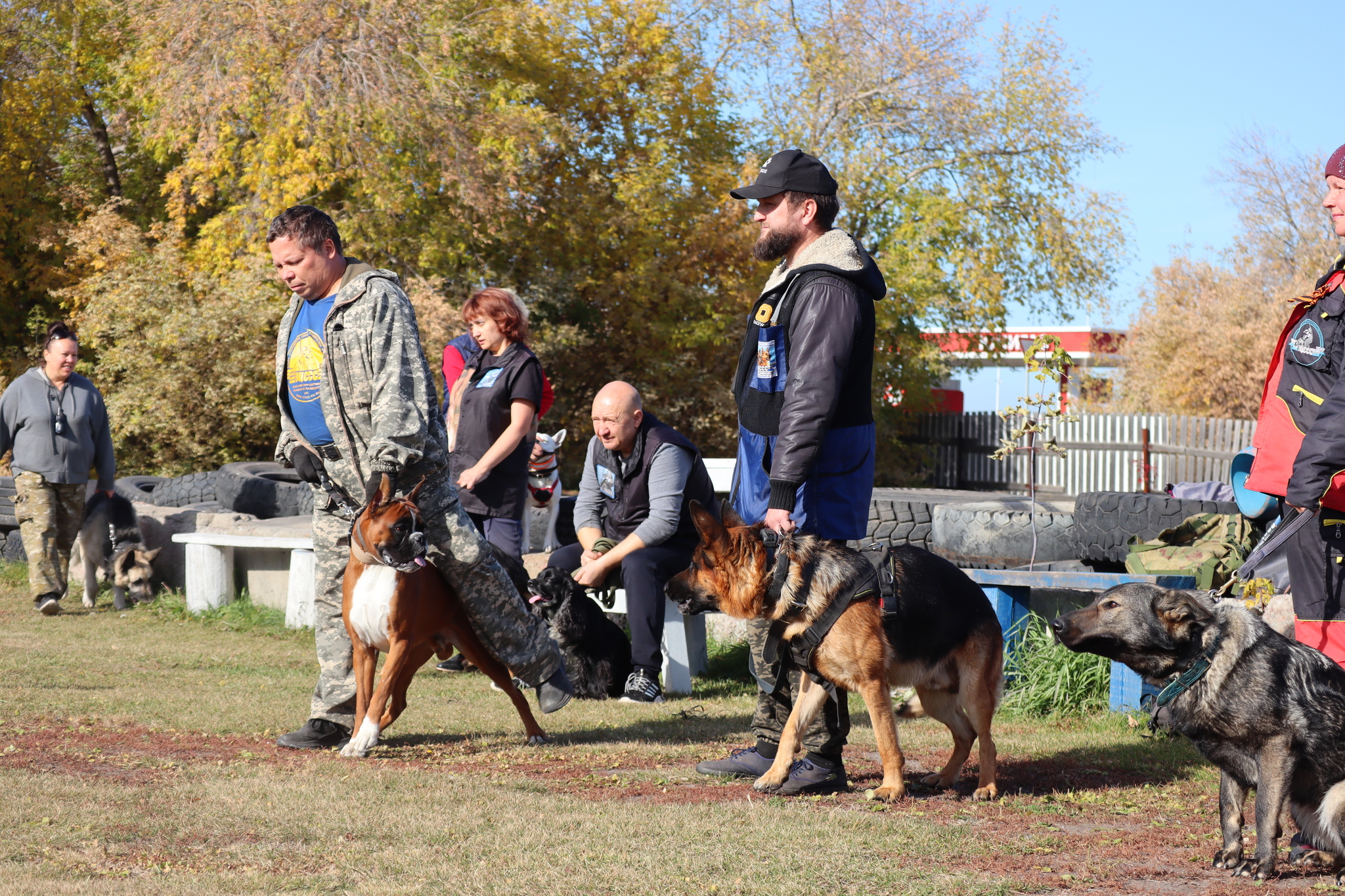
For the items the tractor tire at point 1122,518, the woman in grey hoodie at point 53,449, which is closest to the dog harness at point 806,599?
the tractor tire at point 1122,518

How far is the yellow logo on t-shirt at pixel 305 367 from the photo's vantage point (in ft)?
16.8

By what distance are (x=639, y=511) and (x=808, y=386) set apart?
2798 mm

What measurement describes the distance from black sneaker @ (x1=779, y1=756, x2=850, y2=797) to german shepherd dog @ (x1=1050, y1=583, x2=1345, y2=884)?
1219 millimetres

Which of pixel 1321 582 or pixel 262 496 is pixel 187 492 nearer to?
pixel 262 496

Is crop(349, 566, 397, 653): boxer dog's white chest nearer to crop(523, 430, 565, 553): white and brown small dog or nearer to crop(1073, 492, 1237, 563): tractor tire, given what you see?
crop(523, 430, 565, 553): white and brown small dog

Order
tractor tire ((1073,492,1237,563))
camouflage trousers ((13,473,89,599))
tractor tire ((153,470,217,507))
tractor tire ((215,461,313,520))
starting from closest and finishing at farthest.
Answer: tractor tire ((1073,492,1237,563))
camouflage trousers ((13,473,89,599))
tractor tire ((215,461,313,520))
tractor tire ((153,470,217,507))

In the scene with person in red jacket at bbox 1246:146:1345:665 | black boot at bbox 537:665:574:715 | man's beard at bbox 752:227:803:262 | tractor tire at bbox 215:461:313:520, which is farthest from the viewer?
tractor tire at bbox 215:461:313:520

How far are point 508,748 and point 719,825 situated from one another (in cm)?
162

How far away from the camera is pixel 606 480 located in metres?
6.95

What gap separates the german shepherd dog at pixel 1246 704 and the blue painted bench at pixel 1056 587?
6.26 feet

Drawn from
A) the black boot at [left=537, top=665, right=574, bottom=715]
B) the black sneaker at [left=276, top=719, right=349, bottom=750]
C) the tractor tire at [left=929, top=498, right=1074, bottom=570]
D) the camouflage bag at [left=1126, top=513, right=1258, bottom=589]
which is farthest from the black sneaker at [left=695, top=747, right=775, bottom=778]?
the tractor tire at [left=929, top=498, right=1074, bottom=570]

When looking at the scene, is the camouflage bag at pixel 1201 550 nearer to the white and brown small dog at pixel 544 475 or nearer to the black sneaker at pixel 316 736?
the white and brown small dog at pixel 544 475

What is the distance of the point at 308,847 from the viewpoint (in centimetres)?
364

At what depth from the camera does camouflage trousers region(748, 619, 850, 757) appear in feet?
14.9
